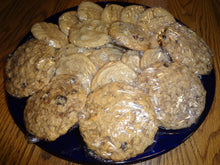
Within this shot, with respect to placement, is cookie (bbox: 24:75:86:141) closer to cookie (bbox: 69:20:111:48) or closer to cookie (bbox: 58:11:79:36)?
cookie (bbox: 69:20:111:48)

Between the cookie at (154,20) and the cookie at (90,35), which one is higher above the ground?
the cookie at (90,35)

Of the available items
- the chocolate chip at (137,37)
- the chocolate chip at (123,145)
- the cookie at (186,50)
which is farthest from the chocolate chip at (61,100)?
the cookie at (186,50)

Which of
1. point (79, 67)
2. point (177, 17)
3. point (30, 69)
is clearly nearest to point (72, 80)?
point (79, 67)

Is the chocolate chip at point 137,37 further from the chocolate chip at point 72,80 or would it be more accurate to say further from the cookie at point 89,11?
the chocolate chip at point 72,80

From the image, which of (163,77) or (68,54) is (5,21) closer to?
(68,54)

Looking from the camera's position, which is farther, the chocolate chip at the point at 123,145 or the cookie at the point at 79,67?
the cookie at the point at 79,67

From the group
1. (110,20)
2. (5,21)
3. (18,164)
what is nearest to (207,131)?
(110,20)
